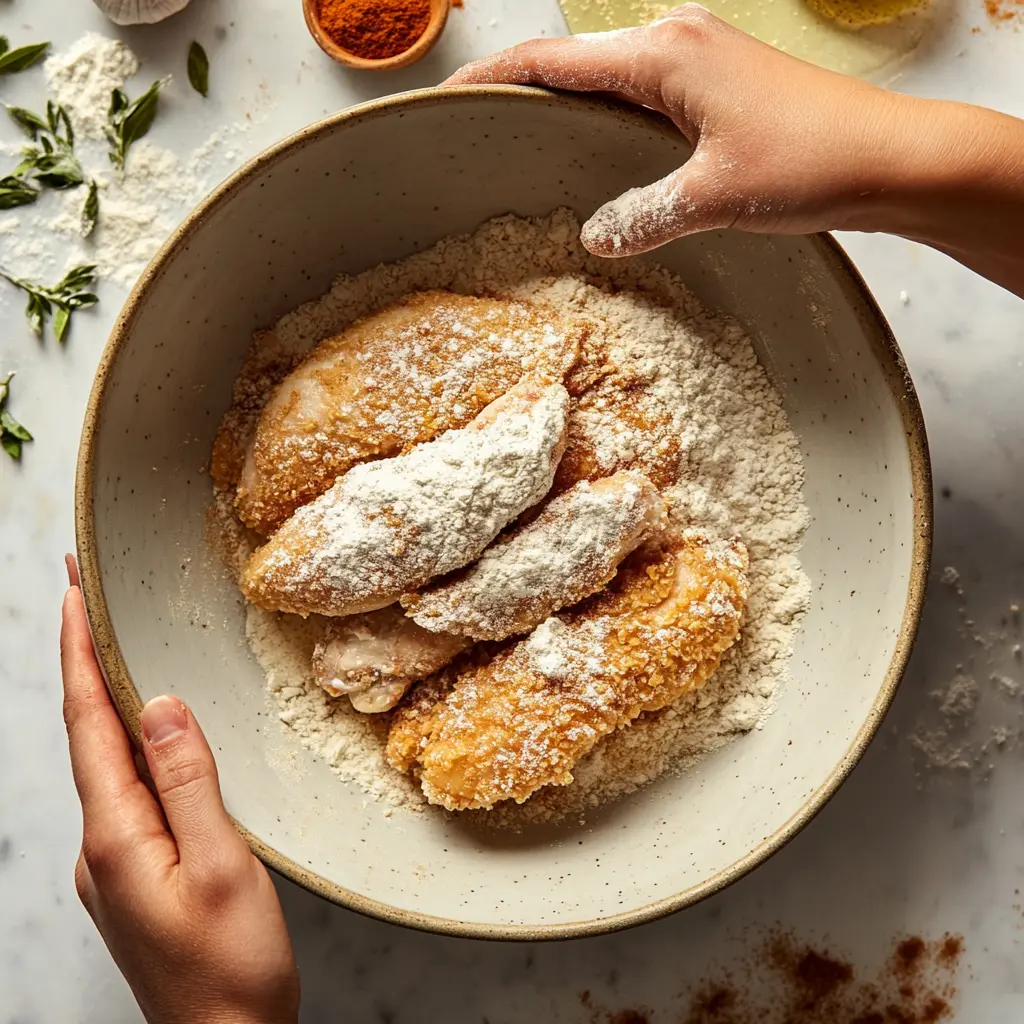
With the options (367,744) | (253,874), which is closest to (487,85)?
(367,744)

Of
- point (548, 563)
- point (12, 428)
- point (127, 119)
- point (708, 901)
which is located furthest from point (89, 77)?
point (708, 901)

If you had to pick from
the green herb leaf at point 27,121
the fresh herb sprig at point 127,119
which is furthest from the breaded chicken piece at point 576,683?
the green herb leaf at point 27,121

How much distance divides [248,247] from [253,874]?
902 mm

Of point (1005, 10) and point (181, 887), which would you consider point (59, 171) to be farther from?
point (1005, 10)

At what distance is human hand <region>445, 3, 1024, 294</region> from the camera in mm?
1312

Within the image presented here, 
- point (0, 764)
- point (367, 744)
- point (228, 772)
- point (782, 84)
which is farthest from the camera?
point (0, 764)

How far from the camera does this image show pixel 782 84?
1325 mm

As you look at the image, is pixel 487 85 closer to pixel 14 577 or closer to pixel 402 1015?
pixel 14 577

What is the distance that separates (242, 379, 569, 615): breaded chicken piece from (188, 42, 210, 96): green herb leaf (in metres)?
0.75

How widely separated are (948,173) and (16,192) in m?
1.47

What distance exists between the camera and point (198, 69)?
1.67m

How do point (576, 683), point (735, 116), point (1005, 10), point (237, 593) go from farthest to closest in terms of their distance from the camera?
point (1005, 10) < point (237, 593) < point (576, 683) < point (735, 116)

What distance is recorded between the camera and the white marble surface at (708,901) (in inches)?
66.3

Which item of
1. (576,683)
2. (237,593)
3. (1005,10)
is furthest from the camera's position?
(1005,10)
